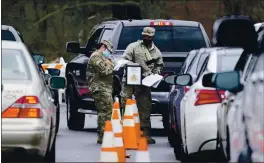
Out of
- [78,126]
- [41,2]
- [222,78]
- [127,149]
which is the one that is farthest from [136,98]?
[41,2]

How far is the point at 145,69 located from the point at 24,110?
6330 millimetres

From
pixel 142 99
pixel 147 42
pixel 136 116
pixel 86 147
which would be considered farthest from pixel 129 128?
pixel 147 42

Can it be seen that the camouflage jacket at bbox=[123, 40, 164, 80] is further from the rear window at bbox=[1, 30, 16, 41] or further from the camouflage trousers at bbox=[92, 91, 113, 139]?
the rear window at bbox=[1, 30, 16, 41]

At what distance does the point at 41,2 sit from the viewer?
41.6 meters

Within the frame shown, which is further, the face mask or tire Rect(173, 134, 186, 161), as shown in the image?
the face mask

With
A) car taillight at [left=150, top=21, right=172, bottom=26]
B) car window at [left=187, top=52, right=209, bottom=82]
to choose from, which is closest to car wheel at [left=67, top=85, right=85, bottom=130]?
car taillight at [left=150, top=21, right=172, bottom=26]

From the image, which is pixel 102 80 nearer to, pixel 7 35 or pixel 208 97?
pixel 7 35

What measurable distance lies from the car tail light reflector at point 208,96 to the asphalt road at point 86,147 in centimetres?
221

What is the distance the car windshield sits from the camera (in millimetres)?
21172

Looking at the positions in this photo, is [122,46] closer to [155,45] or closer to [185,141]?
[155,45]

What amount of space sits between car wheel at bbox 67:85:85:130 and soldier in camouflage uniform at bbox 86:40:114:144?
2.95 meters

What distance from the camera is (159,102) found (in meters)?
20.3

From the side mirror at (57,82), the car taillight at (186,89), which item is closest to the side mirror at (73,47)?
the side mirror at (57,82)

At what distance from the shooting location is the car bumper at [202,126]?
13.9 m
